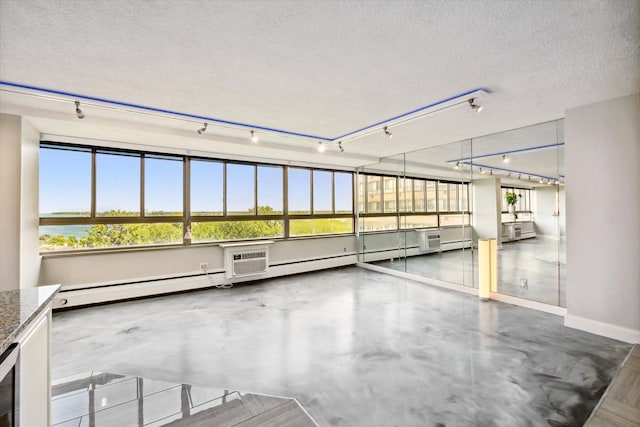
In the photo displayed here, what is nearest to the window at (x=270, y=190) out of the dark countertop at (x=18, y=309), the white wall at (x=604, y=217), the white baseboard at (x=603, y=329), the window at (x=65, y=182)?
the window at (x=65, y=182)

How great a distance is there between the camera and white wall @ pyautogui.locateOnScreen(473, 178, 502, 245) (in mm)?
4918

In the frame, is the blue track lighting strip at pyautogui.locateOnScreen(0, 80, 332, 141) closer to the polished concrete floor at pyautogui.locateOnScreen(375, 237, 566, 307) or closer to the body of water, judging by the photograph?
the body of water

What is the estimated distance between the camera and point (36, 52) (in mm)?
2123

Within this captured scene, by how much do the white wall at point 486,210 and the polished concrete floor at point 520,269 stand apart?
358mm

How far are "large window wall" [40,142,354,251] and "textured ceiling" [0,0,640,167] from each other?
2.96 ft

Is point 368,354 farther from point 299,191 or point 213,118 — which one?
point 299,191

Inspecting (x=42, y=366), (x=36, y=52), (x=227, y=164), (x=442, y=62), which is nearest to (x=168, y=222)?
(x=227, y=164)

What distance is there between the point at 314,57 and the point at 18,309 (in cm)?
233

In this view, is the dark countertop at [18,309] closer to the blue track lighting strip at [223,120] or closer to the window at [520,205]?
the blue track lighting strip at [223,120]

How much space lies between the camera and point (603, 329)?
3.06m

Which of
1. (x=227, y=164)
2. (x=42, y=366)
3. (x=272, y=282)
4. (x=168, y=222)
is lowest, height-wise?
(x=272, y=282)

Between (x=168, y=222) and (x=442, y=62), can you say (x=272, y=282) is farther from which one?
(x=442, y=62)

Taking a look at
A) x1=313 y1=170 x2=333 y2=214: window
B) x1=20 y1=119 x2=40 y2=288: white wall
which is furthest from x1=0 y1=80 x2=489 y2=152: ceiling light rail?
x1=313 y1=170 x2=333 y2=214: window

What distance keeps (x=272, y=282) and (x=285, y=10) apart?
4.71 metres
